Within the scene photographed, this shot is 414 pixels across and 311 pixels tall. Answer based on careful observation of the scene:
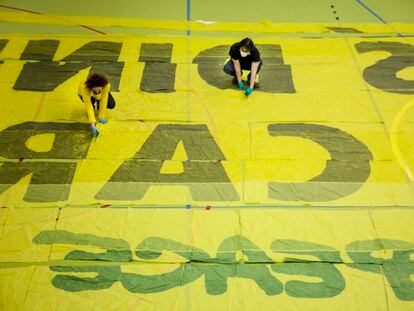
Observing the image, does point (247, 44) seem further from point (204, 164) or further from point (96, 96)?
point (96, 96)

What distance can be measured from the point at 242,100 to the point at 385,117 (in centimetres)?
116

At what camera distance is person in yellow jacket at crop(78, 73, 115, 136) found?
295 cm

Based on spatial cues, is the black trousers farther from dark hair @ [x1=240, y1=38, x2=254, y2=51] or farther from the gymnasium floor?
→ dark hair @ [x1=240, y1=38, x2=254, y2=51]

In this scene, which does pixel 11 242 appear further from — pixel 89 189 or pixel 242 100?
pixel 242 100

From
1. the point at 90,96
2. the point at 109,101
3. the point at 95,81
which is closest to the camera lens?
the point at 95,81

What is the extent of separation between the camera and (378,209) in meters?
2.71

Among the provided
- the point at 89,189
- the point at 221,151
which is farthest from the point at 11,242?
the point at 221,151

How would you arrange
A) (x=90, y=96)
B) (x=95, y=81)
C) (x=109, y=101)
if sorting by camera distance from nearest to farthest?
(x=95, y=81) → (x=90, y=96) → (x=109, y=101)

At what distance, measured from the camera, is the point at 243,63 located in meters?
3.46

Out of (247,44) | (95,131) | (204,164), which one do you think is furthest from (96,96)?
(247,44)

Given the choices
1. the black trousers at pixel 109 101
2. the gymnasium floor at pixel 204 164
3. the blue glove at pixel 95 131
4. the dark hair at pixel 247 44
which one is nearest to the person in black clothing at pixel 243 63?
the dark hair at pixel 247 44

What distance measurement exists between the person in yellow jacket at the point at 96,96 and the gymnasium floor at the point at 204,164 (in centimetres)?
10

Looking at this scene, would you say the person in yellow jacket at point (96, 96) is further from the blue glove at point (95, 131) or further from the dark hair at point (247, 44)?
the dark hair at point (247, 44)

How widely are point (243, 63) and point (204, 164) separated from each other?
103cm
